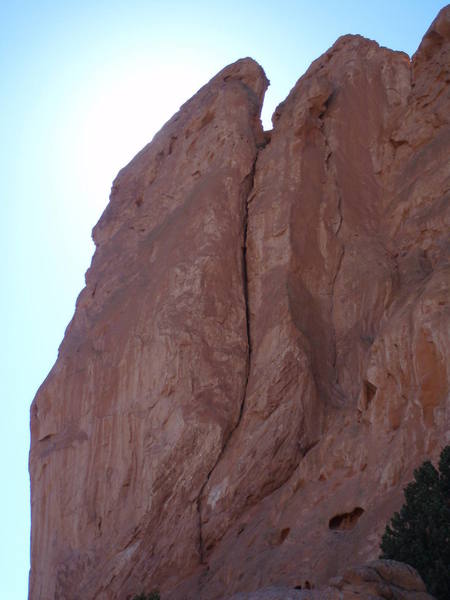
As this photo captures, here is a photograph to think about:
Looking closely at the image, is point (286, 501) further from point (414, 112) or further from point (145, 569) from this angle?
point (414, 112)

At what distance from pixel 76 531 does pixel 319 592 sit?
11.0 metres

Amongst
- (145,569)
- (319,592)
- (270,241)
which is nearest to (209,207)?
(270,241)

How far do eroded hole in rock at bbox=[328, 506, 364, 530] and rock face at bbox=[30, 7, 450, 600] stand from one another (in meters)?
0.10

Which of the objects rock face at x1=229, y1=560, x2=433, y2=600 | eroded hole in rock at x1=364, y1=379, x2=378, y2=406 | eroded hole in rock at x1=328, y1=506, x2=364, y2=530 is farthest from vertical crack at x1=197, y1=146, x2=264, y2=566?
rock face at x1=229, y1=560, x2=433, y2=600

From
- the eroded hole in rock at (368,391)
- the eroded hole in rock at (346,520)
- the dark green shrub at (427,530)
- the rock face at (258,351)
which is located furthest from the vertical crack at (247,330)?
the dark green shrub at (427,530)

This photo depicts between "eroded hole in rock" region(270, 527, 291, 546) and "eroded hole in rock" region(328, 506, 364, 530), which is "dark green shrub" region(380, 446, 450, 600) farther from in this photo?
"eroded hole in rock" region(270, 527, 291, 546)

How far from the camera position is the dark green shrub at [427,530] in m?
13.8

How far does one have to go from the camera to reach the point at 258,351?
22.4 meters

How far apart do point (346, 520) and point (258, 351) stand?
565 cm

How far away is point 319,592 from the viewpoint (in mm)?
12133

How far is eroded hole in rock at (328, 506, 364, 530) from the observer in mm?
17556

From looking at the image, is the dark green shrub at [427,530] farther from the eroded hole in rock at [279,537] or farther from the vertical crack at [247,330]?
the vertical crack at [247,330]

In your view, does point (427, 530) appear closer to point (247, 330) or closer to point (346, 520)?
point (346, 520)

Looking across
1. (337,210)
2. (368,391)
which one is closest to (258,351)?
(368,391)
